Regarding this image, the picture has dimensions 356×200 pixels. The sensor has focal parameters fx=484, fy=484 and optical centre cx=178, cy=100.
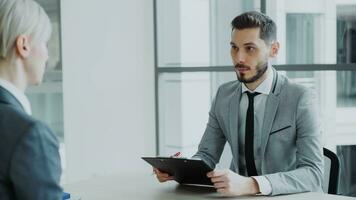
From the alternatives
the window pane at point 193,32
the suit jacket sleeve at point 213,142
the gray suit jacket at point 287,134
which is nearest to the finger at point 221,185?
the gray suit jacket at point 287,134

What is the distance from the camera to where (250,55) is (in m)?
2.34

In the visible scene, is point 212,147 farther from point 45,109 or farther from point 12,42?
point 45,109

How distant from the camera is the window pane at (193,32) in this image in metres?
4.21

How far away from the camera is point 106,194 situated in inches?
79.7

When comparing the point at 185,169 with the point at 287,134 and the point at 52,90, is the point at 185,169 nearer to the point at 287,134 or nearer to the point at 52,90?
the point at 287,134

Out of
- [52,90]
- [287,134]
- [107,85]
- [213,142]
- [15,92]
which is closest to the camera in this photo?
[15,92]

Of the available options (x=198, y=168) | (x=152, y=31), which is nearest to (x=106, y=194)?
(x=198, y=168)

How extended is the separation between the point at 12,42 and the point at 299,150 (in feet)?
4.67

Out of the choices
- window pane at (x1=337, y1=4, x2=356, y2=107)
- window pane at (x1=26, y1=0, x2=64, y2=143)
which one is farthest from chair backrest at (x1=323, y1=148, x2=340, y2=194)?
window pane at (x1=26, y1=0, x2=64, y2=143)

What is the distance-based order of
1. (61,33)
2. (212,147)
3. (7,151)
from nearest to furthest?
1. (7,151)
2. (212,147)
3. (61,33)

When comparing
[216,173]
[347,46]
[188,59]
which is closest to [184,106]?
[188,59]

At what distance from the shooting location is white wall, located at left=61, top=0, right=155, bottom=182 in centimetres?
402

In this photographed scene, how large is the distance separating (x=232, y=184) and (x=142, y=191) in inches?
15.9

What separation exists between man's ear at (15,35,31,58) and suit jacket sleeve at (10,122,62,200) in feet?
0.67
